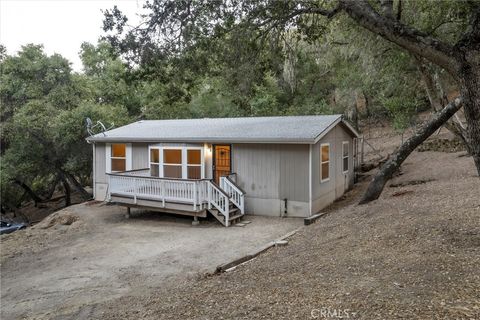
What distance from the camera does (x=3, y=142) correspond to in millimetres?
20641

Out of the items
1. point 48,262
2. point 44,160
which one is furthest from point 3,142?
point 48,262

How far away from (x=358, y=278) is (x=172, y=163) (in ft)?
32.8

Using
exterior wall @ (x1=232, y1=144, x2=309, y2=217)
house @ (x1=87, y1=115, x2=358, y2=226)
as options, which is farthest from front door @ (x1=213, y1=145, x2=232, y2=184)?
exterior wall @ (x1=232, y1=144, x2=309, y2=217)

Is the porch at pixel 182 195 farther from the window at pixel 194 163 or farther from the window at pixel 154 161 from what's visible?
the window at pixel 194 163

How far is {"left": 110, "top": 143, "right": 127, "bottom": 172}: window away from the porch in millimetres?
2055

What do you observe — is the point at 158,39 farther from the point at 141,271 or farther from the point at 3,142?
the point at 3,142

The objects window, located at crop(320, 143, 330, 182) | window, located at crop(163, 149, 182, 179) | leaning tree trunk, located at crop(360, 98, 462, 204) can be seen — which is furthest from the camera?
window, located at crop(163, 149, 182, 179)

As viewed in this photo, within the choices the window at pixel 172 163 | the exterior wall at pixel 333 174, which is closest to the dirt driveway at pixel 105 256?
the exterior wall at pixel 333 174

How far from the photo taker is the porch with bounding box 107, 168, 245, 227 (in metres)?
11.1

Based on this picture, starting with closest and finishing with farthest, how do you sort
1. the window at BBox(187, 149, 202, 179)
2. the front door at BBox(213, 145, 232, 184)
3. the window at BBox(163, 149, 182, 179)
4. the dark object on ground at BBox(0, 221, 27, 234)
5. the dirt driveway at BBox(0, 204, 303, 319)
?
the dirt driveway at BBox(0, 204, 303, 319), the front door at BBox(213, 145, 232, 184), the window at BBox(187, 149, 202, 179), the window at BBox(163, 149, 182, 179), the dark object on ground at BBox(0, 221, 27, 234)

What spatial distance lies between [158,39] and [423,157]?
15035 mm

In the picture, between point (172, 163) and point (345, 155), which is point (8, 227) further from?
point (345, 155)

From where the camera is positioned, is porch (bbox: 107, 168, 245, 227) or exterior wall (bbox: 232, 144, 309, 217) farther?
exterior wall (bbox: 232, 144, 309, 217)

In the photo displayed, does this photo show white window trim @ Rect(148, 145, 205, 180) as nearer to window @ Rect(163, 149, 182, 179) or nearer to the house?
the house
